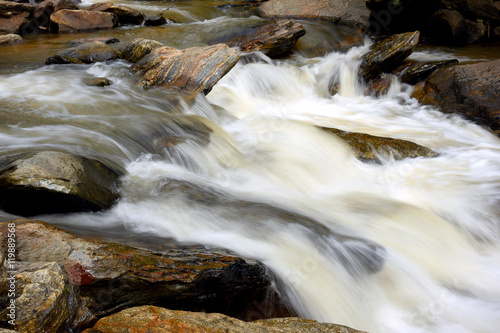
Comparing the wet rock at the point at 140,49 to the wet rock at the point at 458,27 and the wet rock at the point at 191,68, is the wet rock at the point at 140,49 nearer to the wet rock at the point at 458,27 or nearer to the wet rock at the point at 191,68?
the wet rock at the point at 191,68

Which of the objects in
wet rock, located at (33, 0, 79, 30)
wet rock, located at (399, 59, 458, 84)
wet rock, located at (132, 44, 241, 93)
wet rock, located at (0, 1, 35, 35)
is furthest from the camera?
A: wet rock, located at (33, 0, 79, 30)

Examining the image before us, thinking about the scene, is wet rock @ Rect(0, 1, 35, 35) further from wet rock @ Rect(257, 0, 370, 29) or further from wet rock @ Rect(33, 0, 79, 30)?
wet rock @ Rect(257, 0, 370, 29)

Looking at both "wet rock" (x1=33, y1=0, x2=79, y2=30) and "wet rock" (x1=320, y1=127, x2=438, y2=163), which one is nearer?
"wet rock" (x1=320, y1=127, x2=438, y2=163)

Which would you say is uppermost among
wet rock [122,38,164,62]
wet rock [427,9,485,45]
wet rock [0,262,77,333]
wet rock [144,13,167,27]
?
wet rock [427,9,485,45]

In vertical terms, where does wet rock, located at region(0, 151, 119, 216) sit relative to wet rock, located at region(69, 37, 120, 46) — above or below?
below

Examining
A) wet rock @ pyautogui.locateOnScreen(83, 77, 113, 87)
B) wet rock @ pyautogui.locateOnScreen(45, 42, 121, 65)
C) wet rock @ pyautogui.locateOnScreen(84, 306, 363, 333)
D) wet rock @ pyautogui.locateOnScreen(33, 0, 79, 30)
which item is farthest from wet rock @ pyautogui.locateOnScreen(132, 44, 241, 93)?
wet rock @ pyautogui.locateOnScreen(33, 0, 79, 30)

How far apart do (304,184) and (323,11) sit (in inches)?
349

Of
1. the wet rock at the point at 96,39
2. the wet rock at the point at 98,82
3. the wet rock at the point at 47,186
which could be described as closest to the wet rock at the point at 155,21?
the wet rock at the point at 96,39

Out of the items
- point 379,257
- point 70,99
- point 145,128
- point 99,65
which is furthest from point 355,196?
point 99,65

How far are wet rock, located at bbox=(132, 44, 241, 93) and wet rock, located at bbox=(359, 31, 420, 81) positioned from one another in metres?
3.44

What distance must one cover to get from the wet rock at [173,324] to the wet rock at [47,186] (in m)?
1.58

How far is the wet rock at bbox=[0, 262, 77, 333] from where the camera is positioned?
6.21ft

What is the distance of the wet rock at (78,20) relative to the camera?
11539 mm

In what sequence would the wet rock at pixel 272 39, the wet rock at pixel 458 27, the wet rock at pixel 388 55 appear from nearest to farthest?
the wet rock at pixel 388 55 < the wet rock at pixel 272 39 < the wet rock at pixel 458 27
